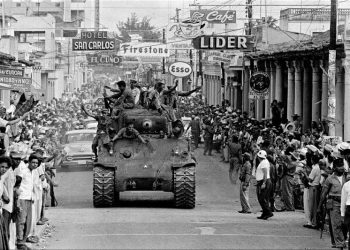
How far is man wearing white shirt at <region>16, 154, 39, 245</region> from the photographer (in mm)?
17906

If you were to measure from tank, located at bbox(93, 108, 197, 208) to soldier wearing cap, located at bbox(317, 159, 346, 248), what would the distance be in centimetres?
624

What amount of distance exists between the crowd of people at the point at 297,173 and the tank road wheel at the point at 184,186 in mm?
1090

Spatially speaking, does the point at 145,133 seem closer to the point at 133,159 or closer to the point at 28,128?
the point at 133,159

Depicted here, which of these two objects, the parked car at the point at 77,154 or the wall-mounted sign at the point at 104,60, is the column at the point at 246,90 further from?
the parked car at the point at 77,154

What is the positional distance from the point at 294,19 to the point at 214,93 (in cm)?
1131

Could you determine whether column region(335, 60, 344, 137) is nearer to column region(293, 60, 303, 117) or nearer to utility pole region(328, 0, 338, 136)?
utility pole region(328, 0, 338, 136)

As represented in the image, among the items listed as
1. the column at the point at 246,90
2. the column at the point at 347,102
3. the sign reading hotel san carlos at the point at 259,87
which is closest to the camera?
the column at the point at 347,102

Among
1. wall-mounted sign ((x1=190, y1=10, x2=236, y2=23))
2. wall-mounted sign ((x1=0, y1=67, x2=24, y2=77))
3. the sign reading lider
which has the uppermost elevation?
wall-mounted sign ((x1=190, y1=10, x2=236, y2=23))

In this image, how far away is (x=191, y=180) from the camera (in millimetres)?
24719

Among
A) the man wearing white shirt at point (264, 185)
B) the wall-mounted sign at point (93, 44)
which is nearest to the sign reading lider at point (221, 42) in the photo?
the wall-mounted sign at point (93, 44)

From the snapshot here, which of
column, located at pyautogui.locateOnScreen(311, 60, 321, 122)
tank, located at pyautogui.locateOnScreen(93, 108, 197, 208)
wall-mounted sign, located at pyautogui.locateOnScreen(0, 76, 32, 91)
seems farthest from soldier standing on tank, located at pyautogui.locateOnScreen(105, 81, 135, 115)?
column, located at pyautogui.locateOnScreen(311, 60, 321, 122)

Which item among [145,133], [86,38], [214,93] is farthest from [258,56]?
[214,93]

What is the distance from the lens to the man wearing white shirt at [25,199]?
17906mm

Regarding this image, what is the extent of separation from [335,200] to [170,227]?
3601 millimetres
